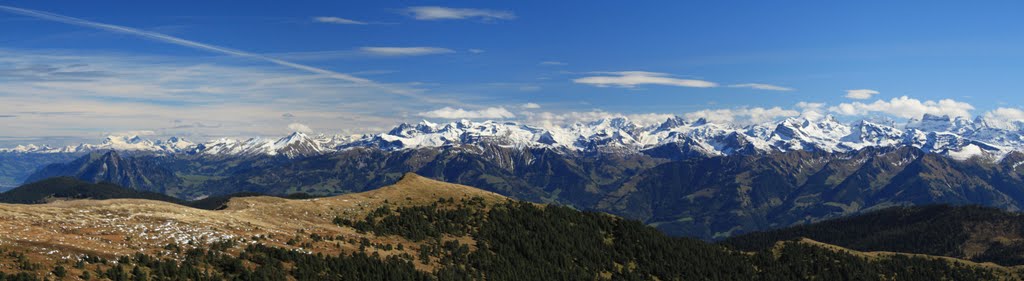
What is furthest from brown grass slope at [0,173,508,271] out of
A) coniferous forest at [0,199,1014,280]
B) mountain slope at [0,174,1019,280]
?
coniferous forest at [0,199,1014,280]

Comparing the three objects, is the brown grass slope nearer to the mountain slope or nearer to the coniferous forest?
the mountain slope

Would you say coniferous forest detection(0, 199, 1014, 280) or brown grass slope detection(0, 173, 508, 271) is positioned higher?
brown grass slope detection(0, 173, 508, 271)

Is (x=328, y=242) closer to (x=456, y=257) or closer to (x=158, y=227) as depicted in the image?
(x=456, y=257)

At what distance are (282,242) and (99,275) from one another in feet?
119

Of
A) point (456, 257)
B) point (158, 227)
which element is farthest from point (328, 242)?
point (158, 227)

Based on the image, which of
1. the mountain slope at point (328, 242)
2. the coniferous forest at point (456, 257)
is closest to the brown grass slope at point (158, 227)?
the mountain slope at point (328, 242)

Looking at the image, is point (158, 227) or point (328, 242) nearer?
point (158, 227)

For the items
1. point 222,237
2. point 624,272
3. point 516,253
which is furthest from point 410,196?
point 222,237

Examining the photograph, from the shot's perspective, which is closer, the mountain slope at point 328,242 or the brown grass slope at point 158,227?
the brown grass slope at point 158,227

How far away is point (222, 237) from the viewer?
379 feet

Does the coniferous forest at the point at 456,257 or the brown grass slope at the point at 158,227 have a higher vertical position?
the brown grass slope at the point at 158,227

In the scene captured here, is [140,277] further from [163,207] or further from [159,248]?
[163,207]

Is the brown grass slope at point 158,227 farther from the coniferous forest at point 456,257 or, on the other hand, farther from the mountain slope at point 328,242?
the coniferous forest at point 456,257

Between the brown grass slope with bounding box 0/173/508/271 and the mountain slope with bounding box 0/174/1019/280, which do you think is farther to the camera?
the mountain slope with bounding box 0/174/1019/280
